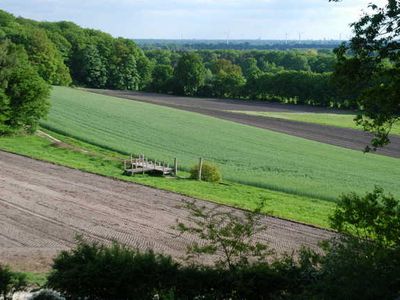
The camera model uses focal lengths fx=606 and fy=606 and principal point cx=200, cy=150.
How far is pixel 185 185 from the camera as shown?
36562mm

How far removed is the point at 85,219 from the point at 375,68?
55.9ft

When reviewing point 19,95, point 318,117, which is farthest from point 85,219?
point 318,117

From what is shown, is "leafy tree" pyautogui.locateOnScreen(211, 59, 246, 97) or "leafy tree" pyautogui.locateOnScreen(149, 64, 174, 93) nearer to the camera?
"leafy tree" pyautogui.locateOnScreen(211, 59, 246, 97)

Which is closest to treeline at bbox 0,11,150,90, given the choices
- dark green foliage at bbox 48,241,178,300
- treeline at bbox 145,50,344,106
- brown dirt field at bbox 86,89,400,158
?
treeline at bbox 145,50,344,106

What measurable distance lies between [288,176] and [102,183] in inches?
555

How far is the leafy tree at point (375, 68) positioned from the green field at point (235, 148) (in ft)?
76.3

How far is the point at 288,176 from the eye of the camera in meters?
42.8

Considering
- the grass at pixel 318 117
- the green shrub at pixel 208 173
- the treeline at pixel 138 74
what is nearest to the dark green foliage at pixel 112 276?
the green shrub at pixel 208 173

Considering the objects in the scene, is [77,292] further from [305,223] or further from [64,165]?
[64,165]

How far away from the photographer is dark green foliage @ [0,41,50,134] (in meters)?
51.3

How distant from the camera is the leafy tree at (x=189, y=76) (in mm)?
119125

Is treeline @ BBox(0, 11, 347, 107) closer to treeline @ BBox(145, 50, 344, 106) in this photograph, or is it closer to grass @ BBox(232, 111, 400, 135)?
treeline @ BBox(145, 50, 344, 106)

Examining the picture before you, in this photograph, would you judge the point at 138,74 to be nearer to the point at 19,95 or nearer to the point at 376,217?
the point at 19,95

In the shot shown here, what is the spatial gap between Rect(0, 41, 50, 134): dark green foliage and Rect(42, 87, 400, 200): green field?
4503 mm
